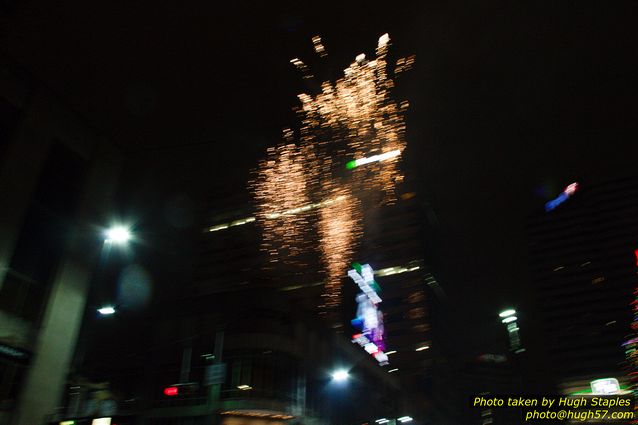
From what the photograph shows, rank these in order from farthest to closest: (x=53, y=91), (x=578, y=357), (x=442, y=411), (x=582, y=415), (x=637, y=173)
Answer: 1. (x=637, y=173)
2. (x=578, y=357)
3. (x=442, y=411)
4. (x=53, y=91)
5. (x=582, y=415)

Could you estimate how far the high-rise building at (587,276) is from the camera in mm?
134375

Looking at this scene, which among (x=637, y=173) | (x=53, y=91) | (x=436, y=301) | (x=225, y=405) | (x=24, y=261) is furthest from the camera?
(x=637, y=173)

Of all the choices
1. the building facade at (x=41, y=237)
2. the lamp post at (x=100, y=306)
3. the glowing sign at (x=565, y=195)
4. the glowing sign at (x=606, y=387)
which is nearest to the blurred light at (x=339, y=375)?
the lamp post at (x=100, y=306)

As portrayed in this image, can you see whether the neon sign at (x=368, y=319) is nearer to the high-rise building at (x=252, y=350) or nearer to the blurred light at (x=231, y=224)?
the high-rise building at (x=252, y=350)

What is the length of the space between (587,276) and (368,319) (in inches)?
4598

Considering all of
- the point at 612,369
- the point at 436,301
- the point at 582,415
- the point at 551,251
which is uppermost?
the point at 551,251

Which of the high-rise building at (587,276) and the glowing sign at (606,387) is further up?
the high-rise building at (587,276)

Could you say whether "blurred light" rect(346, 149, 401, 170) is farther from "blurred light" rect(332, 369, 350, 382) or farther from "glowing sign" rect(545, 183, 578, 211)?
"glowing sign" rect(545, 183, 578, 211)

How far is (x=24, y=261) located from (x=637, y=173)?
197 meters

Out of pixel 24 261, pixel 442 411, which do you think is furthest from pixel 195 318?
pixel 442 411

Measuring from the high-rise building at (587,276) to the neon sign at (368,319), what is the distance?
60.7 m

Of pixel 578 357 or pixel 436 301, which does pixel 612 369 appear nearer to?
pixel 578 357

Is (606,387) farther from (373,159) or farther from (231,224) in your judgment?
(373,159)

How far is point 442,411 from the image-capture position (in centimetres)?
11619
